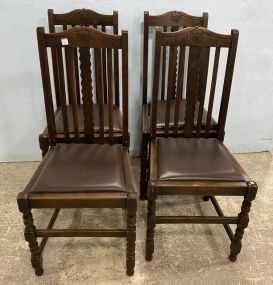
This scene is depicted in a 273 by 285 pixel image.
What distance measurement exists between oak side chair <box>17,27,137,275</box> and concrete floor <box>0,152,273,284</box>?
11 cm

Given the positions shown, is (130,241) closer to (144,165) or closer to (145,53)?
(144,165)

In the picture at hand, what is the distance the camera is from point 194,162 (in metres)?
1.48

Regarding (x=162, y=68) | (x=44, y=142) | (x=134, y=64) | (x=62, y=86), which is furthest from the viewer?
(x=134, y=64)

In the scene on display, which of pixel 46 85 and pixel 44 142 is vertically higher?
pixel 46 85

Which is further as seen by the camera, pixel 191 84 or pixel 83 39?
pixel 191 84

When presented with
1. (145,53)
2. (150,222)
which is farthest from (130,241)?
(145,53)

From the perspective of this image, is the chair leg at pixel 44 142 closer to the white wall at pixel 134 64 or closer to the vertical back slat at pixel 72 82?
the vertical back slat at pixel 72 82

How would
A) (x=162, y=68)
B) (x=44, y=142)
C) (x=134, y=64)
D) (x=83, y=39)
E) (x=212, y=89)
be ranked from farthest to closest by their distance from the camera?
1. (x=134, y=64)
2. (x=162, y=68)
3. (x=44, y=142)
4. (x=212, y=89)
5. (x=83, y=39)

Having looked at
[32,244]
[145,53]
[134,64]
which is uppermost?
[145,53]

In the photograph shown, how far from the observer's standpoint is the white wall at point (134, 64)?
1.94m

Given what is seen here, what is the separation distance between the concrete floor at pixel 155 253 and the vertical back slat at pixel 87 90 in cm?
60

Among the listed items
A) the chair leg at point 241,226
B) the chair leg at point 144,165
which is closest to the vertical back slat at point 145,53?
the chair leg at point 144,165

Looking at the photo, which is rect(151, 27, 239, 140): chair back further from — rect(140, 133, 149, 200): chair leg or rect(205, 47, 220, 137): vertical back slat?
rect(140, 133, 149, 200): chair leg

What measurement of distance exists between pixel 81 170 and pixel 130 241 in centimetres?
40
